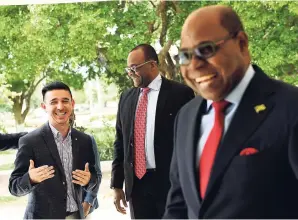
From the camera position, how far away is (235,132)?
1054 mm

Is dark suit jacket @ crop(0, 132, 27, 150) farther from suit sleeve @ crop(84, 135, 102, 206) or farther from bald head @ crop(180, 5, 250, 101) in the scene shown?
bald head @ crop(180, 5, 250, 101)

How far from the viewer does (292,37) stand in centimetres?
560

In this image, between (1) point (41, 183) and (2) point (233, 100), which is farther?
(1) point (41, 183)

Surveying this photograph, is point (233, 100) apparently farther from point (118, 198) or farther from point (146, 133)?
point (118, 198)

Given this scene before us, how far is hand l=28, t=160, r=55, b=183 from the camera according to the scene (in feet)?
6.77

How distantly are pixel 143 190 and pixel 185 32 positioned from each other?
6.16 feet

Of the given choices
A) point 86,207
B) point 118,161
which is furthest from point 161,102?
point 86,207

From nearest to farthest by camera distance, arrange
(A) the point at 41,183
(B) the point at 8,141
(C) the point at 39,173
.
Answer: (C) the point at 39,173, (A) the point at 41,183, (B) the point at 8,141

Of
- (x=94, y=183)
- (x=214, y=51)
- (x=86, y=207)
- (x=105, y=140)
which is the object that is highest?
(x=214, y=51)

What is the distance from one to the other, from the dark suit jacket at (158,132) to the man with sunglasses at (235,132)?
1.64 m

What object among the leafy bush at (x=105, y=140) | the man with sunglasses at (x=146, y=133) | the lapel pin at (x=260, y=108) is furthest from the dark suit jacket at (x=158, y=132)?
the leafy bush at (x=105, y=140)

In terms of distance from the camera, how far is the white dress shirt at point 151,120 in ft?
9.28

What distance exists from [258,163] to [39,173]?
130 cm

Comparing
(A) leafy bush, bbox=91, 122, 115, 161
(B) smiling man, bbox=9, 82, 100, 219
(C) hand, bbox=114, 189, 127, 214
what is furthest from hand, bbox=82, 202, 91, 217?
(A) leafy bush, bbox=91, 122, 115, 161
